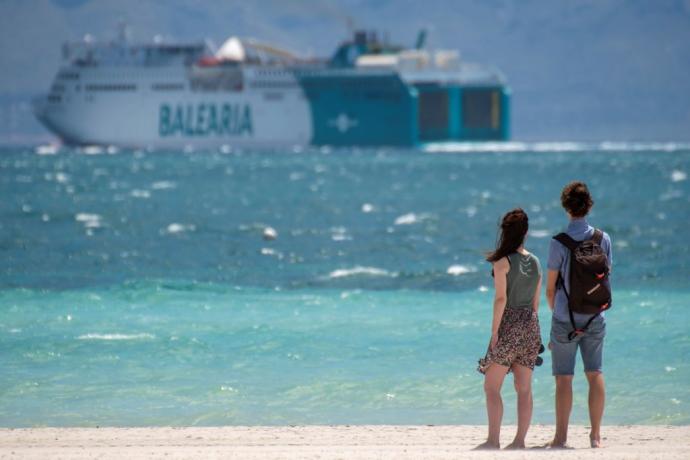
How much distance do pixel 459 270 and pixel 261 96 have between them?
350 feet

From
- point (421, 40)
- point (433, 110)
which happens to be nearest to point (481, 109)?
point (433, 110)

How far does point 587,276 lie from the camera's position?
8.01 metres

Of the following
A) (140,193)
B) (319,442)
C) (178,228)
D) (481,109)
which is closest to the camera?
(319,442)

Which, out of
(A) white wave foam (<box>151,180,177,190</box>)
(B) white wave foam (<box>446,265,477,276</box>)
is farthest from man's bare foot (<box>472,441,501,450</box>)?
(A) white wave foam (<box>151,180,177,190</box>)

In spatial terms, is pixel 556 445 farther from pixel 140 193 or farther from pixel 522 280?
pixel 140 193

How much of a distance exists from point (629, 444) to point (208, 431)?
2776mm

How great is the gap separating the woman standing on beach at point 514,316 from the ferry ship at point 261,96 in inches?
4484

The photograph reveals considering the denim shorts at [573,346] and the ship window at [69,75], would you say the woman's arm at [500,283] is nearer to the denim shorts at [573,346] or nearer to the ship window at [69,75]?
the denim shorts at [573,346]

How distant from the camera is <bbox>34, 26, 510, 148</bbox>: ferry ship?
12462 cm

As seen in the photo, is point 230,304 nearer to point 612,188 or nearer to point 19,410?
point 19,410

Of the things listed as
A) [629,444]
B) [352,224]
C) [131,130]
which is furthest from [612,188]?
[131,130]

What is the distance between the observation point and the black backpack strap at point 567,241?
8.03 metres

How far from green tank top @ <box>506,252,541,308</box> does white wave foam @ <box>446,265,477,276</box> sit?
46.7 feet

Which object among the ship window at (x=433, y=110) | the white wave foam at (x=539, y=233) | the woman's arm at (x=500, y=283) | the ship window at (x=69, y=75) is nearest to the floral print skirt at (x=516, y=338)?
the woman's arm at (x=500, y=283)
